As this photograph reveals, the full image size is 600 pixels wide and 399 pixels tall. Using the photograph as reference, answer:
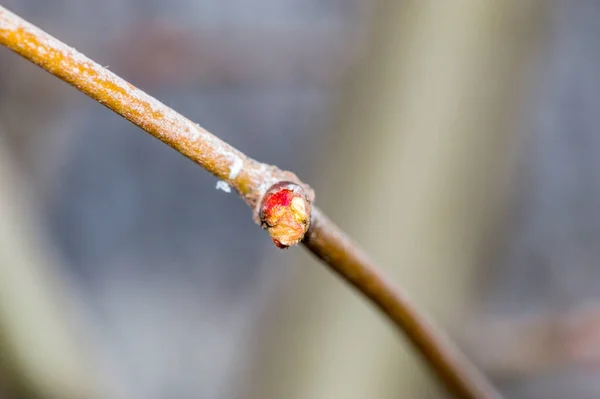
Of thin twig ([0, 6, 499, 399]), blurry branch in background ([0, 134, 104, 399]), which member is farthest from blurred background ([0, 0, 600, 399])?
thin twig ([0, 6, 499, 399])

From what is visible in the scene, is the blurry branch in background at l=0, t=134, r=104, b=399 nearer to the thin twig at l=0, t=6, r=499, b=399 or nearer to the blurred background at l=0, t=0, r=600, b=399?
the blurred background at l=0, t=0, r=600, b=399

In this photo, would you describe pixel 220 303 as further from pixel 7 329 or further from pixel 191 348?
pixel 7 329

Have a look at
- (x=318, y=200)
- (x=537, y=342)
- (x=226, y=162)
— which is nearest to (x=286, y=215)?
(x=226, y=162)

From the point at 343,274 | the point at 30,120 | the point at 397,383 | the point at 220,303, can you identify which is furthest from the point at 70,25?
the point at 343,274

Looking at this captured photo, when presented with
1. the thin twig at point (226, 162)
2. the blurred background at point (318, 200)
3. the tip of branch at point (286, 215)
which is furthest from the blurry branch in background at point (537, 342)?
the tip of branch at point (286, 215)

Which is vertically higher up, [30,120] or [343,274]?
[30,120]

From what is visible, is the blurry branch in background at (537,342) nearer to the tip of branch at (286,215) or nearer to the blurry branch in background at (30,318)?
the blurry branch in background at (30,318)

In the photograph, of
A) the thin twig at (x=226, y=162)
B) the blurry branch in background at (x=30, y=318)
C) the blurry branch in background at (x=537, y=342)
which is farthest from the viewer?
the blurry branch in background at (x=537, y=342)

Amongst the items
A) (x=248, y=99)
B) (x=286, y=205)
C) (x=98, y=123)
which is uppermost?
(x=248, y=99)

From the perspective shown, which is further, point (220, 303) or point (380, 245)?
point (220, 303)
